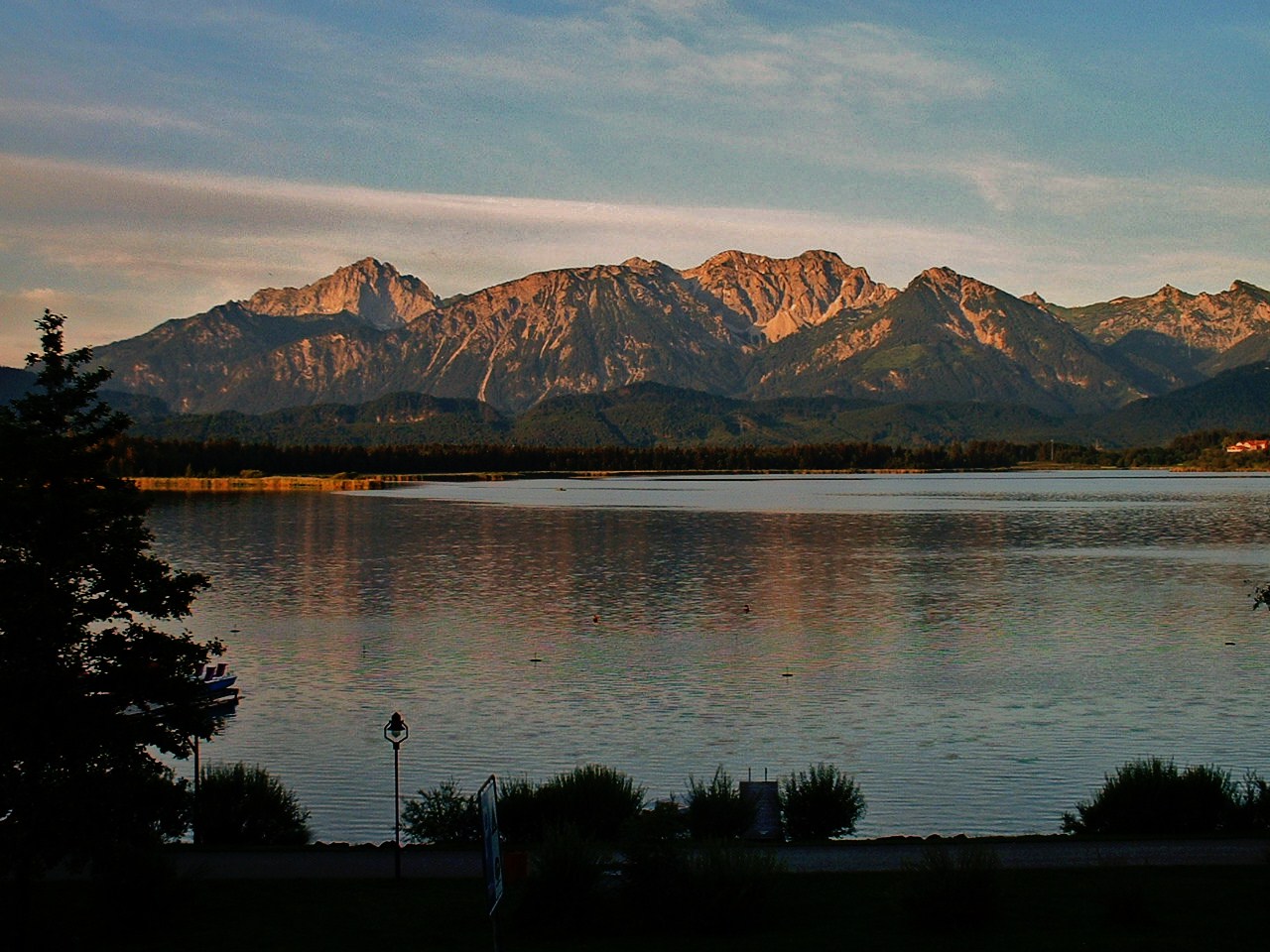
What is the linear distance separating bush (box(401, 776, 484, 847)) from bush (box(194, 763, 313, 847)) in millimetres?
2219

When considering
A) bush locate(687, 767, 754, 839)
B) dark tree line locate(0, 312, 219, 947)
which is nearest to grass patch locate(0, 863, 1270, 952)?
dark tree line locate(0, 312, 219, 947)

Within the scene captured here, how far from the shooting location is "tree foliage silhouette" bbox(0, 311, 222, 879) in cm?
2033

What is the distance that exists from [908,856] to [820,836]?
607cm

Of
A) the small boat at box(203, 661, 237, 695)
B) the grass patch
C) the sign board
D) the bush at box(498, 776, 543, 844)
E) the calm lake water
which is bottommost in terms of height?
the calm lake water

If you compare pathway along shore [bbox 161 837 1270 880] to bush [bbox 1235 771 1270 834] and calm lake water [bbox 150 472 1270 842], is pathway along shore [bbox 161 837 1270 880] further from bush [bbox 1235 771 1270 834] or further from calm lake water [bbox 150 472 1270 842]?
calm lake water [bbox 150 472 1270 842]

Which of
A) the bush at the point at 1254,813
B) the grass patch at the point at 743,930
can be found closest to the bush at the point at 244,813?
the grass patch at the point at 743,930

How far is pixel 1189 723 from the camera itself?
4231 cm

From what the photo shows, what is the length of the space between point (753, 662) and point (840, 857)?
32.6 metres

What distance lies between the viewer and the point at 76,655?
21953 mm

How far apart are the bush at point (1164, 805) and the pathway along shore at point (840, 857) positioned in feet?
7.85

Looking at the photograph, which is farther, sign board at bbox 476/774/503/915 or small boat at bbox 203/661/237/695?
small boat at bbox 203/661/237/695

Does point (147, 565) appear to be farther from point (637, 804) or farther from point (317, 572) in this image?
point (317, 572)

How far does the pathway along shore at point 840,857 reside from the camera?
72.7 ft

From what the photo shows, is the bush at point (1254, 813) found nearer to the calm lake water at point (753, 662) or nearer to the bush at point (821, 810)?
the calm lake water at point (753, 662)
